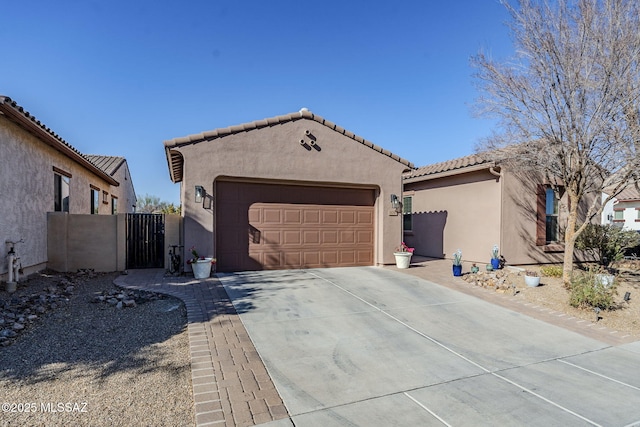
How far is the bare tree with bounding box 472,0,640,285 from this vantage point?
25.2 feet

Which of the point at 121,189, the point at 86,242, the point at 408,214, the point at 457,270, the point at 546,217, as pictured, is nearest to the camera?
the point at 457,270

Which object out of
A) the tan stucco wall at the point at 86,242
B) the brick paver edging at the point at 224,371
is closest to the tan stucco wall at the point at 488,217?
the brick paver edging at the point at 224,371

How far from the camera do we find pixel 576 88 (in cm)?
786

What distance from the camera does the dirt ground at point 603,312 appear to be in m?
Answer: 6.32

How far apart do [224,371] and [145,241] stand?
8.08m

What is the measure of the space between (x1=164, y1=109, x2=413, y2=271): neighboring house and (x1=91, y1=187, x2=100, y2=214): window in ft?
22.1

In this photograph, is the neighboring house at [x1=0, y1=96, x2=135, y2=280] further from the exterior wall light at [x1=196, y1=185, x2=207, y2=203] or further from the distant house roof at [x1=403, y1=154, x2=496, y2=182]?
the distant house roof at [x1=403, y1=154, x2=496, y2=182]

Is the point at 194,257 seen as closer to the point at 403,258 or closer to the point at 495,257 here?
the point at 403,258

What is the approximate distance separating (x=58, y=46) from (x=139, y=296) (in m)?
7.83

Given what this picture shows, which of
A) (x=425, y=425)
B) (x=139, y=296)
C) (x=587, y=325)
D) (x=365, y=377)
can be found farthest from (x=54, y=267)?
(x=587, y=325)

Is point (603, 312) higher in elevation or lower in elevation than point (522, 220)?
lower

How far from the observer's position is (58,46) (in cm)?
970

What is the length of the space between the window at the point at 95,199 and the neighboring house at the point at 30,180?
270 cm

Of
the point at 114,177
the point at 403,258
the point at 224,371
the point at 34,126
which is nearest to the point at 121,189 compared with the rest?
the point at 114,177
